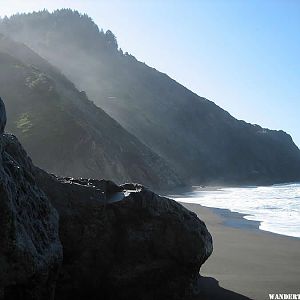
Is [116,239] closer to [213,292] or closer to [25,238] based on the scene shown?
[213,292]

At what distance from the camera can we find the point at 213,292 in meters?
6.50

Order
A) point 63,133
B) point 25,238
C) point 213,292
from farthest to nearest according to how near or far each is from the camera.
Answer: point 63,133, point 213,292, point 25,238

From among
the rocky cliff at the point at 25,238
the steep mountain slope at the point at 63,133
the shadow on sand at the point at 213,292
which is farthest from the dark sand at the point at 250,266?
the steep mountain slope at the point at 63,133

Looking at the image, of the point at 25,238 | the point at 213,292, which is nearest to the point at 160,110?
the point at 213,292

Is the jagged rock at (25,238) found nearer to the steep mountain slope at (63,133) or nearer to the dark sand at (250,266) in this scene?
the dark sand at (250,266)

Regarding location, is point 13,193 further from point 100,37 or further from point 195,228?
point 100,37

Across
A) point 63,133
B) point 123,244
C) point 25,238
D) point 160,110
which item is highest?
point 160,110

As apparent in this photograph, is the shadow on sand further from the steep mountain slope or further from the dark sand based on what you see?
the steep mountain slope

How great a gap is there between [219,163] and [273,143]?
2865 cm

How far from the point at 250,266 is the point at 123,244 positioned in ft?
11.7

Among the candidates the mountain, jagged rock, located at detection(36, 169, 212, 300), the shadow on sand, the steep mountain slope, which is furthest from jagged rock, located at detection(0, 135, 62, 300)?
the mountain

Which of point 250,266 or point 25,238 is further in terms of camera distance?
point 250,266

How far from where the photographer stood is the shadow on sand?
6.30 meters

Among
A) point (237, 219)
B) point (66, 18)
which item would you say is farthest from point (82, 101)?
point (66, 18)
